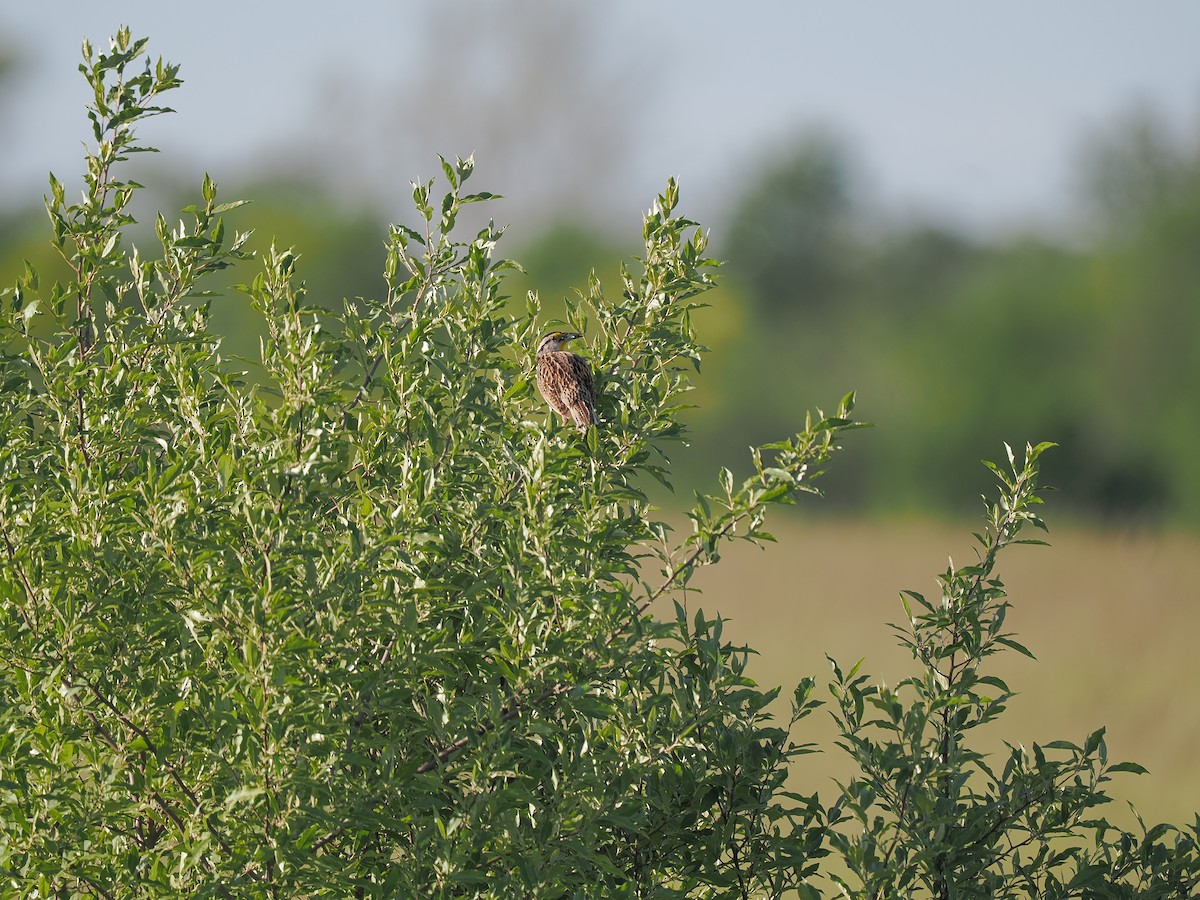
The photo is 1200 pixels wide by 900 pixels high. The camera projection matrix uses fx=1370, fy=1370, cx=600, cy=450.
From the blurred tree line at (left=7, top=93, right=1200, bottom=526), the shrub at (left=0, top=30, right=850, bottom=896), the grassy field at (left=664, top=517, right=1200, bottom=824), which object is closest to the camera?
the shrub at (left=0, top=30, right=850, bottom=896)

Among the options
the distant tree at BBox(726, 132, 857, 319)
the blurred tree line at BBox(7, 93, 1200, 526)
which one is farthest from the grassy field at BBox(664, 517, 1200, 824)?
the distant tree at BBox(726, 132, 857, 319)

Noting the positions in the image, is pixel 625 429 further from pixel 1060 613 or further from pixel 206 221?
pixel 1060 613

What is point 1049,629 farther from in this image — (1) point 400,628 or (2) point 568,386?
(1) point 400,628

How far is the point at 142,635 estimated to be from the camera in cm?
289

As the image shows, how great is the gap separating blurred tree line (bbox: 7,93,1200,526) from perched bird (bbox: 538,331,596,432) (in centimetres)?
2638

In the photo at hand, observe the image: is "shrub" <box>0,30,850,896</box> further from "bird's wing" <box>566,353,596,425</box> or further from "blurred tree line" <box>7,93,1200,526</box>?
"blurred tree line" <box>7,93,1200,526</box>

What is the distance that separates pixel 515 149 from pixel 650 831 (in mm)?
42675

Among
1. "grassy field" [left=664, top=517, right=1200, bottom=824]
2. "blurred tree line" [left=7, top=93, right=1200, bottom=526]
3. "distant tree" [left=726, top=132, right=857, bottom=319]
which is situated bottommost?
"grassy field" [left=664, top=517, right=1200, bottom=824]

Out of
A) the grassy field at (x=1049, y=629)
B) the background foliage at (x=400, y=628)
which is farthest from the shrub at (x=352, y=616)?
the grassy field at (x=1049, y=629)

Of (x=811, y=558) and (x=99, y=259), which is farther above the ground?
(x=811, y=558)

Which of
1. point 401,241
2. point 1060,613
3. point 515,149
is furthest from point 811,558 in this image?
point 515,149

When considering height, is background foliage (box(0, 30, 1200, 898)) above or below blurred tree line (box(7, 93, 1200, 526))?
below

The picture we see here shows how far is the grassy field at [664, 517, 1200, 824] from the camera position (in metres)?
14.0

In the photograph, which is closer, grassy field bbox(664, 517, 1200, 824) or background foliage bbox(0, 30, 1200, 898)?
background foliage bbox(0, 30, 1200, 898)
